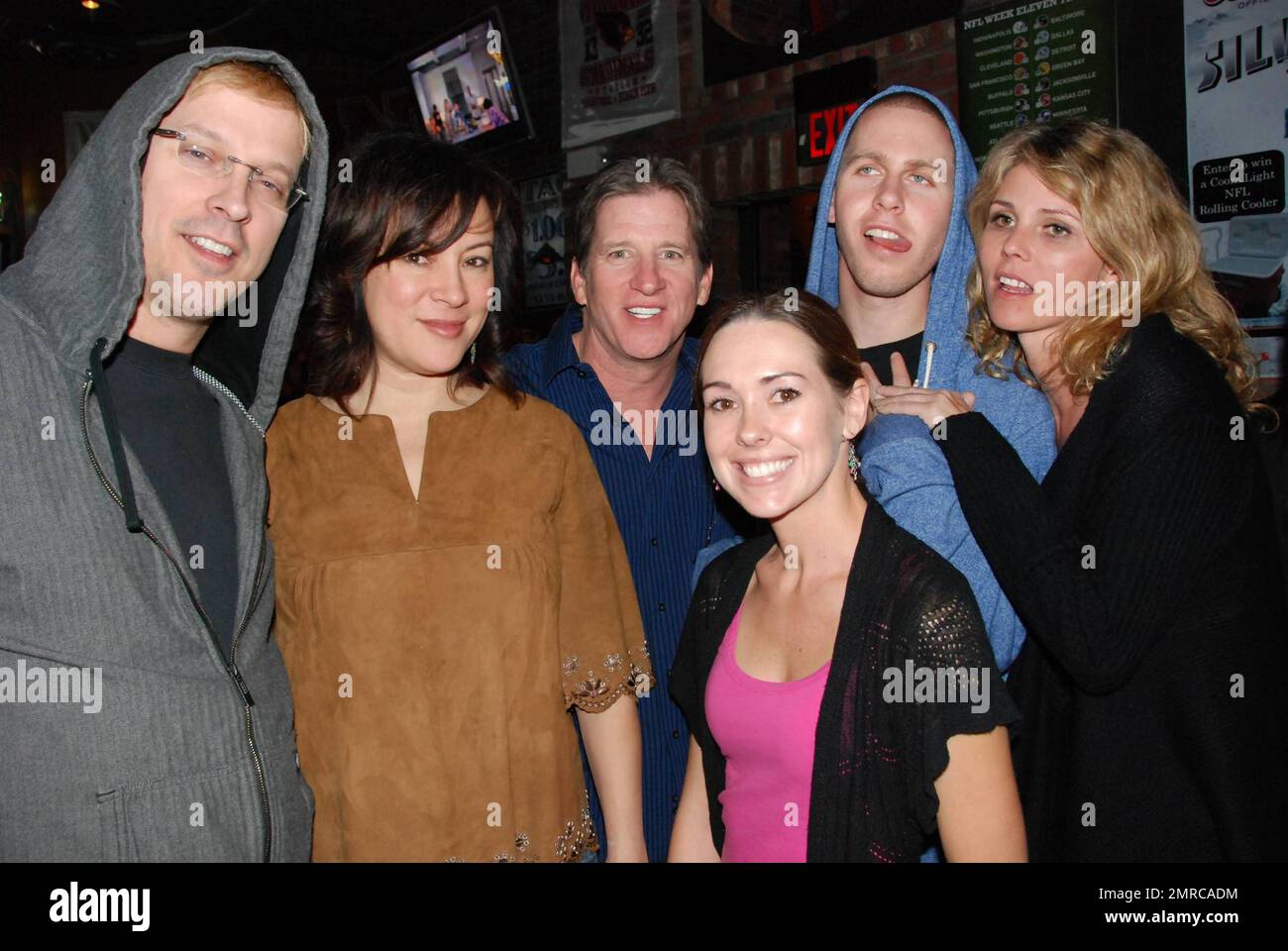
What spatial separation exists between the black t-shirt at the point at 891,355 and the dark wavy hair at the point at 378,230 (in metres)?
0.80

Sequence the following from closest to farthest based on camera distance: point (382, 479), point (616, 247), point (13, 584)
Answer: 1. point (13, 584)
2. point (382, 479)
3. point (616, 247)

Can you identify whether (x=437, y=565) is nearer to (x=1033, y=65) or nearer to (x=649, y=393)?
(x=649, y=393)

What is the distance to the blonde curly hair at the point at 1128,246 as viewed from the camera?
1841mm

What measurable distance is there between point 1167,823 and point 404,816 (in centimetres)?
133

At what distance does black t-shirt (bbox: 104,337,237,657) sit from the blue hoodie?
3.07 feet

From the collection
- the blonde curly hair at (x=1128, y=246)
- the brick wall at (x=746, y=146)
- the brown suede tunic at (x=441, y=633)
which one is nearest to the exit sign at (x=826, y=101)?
the brick wall at (x=746, y=146)

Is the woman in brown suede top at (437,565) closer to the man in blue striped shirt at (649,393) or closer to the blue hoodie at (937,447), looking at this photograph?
the man in blue striped shirt at (649,393)

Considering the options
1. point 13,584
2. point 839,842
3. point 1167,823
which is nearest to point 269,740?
point 13,584

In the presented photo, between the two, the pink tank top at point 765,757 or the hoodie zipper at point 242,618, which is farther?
the pink tank top at point 765,757

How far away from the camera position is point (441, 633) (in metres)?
1.81

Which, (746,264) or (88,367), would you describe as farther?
(746,264)

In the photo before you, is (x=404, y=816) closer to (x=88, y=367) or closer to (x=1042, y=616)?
(x=88, y=367)

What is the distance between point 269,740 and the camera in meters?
1.61
